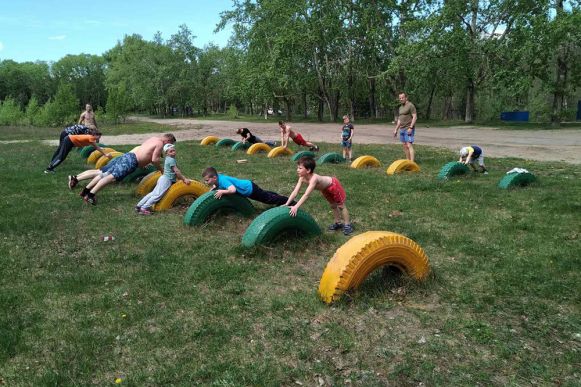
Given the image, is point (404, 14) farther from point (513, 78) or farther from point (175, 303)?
point (175, 303)

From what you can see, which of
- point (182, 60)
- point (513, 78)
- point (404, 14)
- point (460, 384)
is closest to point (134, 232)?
point (460, 384)

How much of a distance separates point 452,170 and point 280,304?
23.9ft

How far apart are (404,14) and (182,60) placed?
118 feet

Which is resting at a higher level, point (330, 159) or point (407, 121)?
point (407, 121)

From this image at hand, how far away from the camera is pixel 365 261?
4.45 m

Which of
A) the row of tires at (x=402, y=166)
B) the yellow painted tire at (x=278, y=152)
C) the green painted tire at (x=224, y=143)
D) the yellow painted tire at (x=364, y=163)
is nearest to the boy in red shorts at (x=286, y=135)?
the yellow painted tire at (x=278, y=152)

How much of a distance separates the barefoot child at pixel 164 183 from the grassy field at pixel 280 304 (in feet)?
1.04

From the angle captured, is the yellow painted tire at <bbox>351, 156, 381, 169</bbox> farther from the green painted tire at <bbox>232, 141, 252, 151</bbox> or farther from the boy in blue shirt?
the green painted tire at <bbox>232, 141, 252, 151</bbox>

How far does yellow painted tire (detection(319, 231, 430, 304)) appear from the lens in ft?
14.4

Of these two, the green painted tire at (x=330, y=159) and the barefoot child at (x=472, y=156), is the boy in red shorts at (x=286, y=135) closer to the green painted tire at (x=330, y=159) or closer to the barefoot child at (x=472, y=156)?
the green painted tire at (x=330, y=159)

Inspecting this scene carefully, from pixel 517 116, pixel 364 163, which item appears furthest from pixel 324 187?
pixel 517 116

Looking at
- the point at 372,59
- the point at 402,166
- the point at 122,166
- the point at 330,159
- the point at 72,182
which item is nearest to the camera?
the point at 122,166

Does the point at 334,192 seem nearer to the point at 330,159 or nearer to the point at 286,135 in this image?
the point at 330,159

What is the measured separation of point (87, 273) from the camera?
5.27 meters
